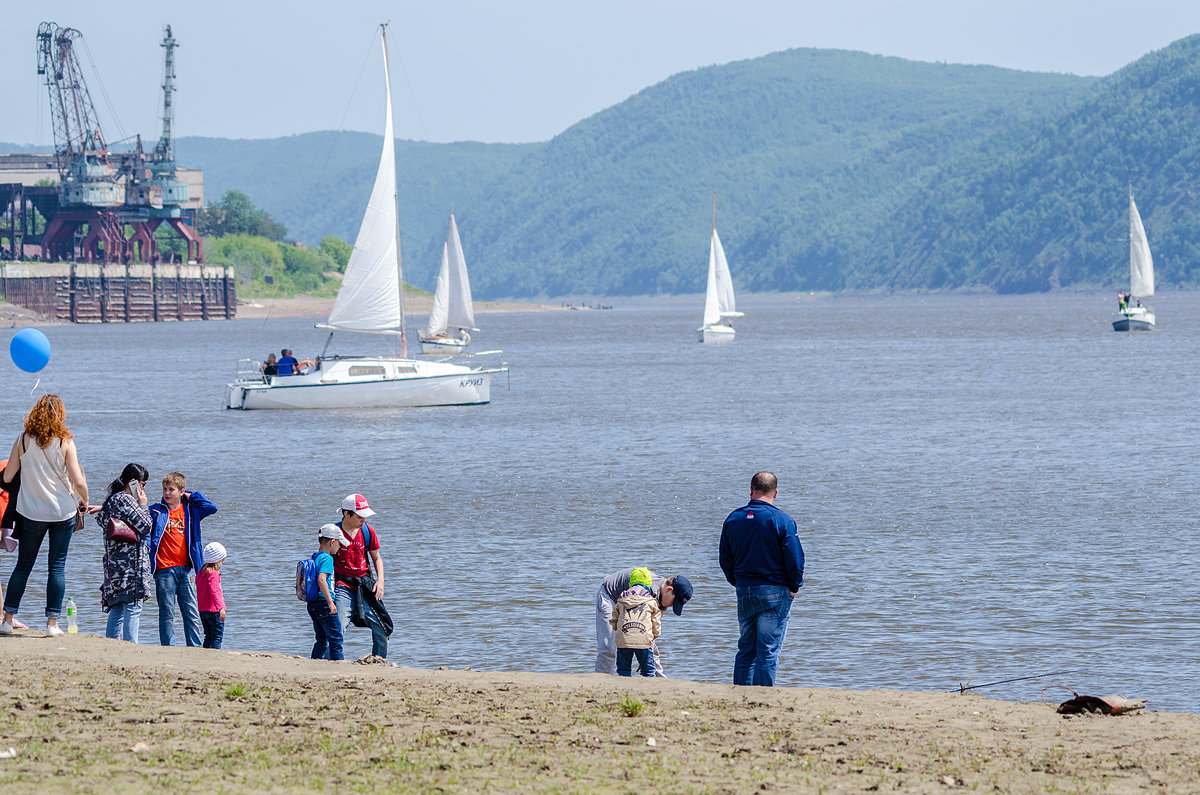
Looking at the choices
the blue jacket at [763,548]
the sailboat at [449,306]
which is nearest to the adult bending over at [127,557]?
the blue jacket at [763,548]

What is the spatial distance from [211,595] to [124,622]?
78 centimetres

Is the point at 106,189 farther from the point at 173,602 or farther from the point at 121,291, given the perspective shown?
the point at 173,602

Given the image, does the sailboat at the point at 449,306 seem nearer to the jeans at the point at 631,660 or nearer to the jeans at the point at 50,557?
the jeans at the point at 50,557

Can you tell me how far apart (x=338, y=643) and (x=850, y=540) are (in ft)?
36.1

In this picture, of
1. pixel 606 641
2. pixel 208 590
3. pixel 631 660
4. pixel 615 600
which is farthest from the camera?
pixel 208 590

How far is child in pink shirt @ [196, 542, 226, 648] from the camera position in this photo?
14.1m

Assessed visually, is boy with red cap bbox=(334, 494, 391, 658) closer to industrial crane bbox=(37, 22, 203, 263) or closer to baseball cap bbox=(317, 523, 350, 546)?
baseball cap bbox=(317, 523, 350, 546)

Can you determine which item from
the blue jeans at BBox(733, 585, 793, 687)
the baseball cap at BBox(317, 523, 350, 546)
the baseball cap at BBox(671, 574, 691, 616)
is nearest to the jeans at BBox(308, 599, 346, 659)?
the baseball cap at BBox(317, 523, 350, 546)

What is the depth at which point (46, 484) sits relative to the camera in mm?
13359

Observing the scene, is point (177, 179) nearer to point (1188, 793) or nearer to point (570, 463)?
point (570, 463)

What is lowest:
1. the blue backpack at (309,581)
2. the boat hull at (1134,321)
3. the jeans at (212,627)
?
the jeans at (212,627)

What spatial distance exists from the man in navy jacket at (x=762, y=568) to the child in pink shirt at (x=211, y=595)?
4567 mm

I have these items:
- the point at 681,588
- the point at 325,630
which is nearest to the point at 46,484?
the point at 325,630

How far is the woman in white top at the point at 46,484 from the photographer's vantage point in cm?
1316
